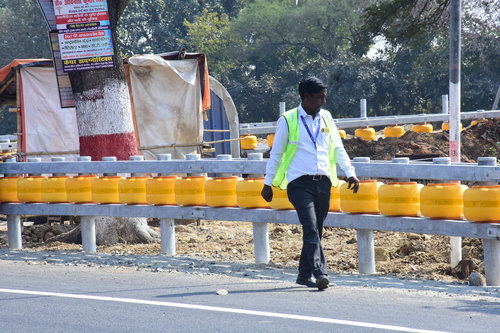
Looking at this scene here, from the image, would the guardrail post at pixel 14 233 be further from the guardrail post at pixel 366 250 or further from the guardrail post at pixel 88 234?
the guardrail post at pixel 366 250

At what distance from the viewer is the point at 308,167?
273 inches

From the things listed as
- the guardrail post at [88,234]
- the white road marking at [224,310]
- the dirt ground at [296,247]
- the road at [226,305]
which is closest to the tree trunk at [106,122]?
the dirt ground at [296,247]

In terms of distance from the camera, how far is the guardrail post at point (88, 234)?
33.2ft

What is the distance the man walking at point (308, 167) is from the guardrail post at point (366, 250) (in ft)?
3.98

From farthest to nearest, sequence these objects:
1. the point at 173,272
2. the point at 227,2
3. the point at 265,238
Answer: the point at 227,2 → the point at 265,238 → the point at 173,272

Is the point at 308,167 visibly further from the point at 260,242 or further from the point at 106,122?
the point at 106,122

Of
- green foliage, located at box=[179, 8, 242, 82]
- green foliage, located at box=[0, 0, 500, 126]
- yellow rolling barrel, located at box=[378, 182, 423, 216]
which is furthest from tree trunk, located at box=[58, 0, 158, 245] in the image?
green foliage, located at box=[179, 8, 242, 82]

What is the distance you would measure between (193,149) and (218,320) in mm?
10489

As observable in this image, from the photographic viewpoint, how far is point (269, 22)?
165ft

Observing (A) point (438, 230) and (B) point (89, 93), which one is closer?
(A) point (438, 230)

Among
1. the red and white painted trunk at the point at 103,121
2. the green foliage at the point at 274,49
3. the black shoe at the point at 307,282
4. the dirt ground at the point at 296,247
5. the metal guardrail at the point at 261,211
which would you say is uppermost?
the green foliage at the point at 274,49

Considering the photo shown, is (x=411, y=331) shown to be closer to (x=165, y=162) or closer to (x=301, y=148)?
(x=301, y=148)

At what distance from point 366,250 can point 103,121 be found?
4740mm

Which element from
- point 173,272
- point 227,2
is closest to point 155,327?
point 173,272
